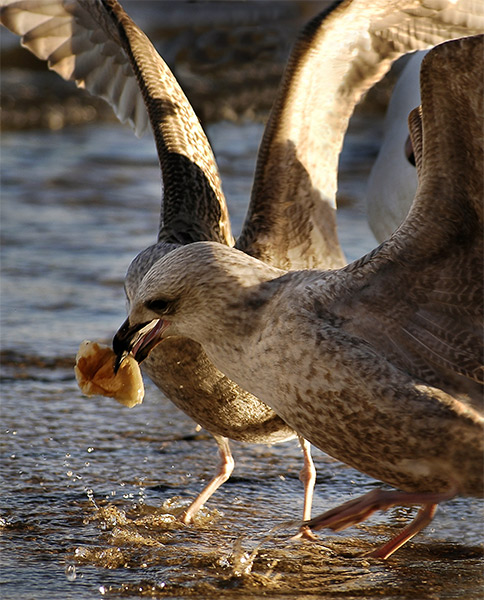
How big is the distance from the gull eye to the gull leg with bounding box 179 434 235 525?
94 centimetres

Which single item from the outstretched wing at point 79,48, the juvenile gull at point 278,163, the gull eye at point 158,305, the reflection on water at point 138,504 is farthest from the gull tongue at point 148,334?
the outstretched wing at point 79,48

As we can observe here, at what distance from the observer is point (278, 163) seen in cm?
477

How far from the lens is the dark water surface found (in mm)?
3656

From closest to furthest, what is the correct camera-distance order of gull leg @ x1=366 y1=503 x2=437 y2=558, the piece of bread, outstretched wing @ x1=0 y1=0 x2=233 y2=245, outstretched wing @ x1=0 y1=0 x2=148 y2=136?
1. gull leg @ x1=366 y1=503 x2=437 y2=558
2. the piece of bread
3. outstretched wing @ x1=0 y1=0 x2=233 y2=245
4. outstretched wing @ x1=0 y1=0 x2=148 y2=136

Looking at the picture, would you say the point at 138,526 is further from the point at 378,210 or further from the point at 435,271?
the point at 378,210

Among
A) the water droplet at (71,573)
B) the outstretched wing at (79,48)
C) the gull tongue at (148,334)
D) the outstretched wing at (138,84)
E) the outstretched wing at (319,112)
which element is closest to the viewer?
the water droplet at (71,573)

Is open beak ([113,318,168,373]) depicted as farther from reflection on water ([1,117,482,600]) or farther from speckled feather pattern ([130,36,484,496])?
reflection on water ([1,117,482,600])

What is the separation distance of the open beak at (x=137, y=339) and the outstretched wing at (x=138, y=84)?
2.78 feet

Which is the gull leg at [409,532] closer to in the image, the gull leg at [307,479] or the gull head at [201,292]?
the gull leg at [307,479]

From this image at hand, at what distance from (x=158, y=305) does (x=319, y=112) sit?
1623 mm

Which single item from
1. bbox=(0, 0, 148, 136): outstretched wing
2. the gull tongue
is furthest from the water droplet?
bbox=(0, 0, 148, 136): outstretched wing

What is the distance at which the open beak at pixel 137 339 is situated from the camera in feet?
12.6

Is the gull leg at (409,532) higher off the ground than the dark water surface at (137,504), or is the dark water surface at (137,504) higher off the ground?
the gull leg at (409,532)

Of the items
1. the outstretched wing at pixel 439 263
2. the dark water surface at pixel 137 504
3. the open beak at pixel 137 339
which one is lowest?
the dark water surface at pixel 137 504
